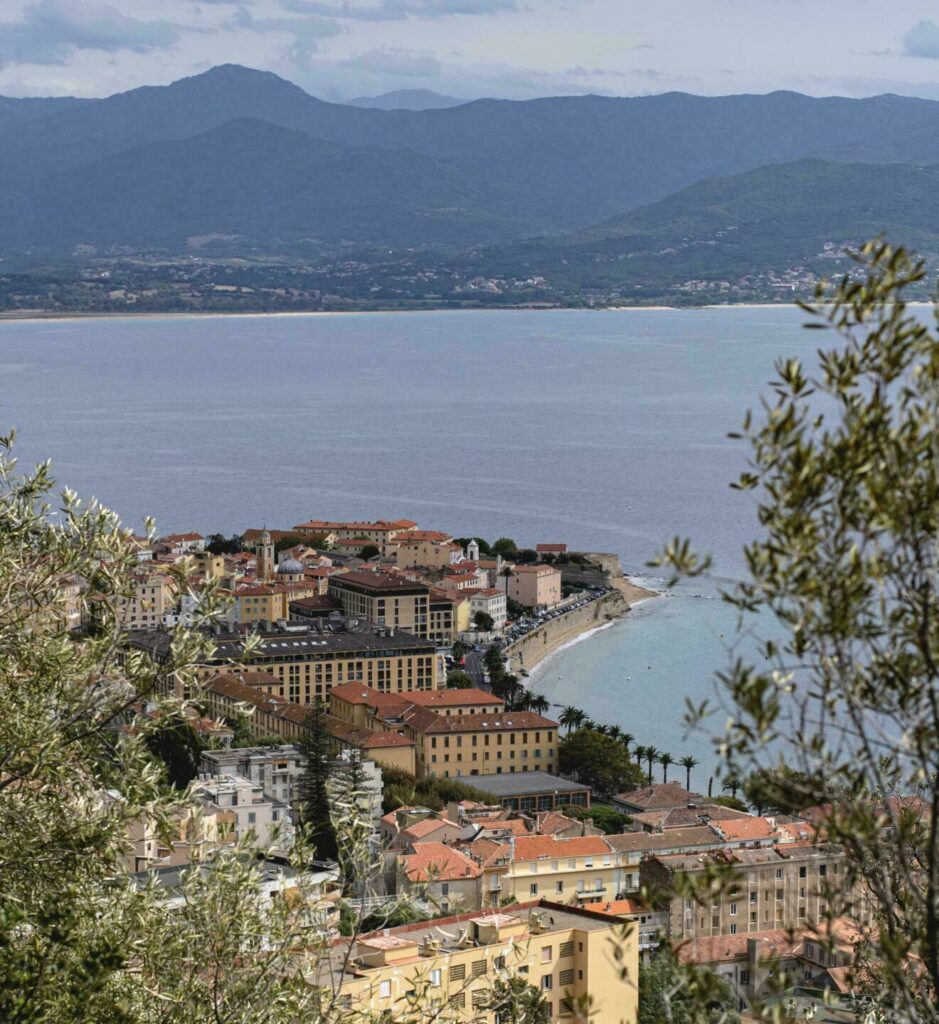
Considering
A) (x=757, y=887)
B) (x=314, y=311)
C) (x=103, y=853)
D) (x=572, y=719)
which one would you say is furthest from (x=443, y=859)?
(x=314, y=311)

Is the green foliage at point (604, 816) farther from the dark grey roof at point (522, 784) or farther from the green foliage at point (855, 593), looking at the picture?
the green foliage at point (855, 593)

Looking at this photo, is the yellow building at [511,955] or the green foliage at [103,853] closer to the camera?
the green foliage at [103,853]

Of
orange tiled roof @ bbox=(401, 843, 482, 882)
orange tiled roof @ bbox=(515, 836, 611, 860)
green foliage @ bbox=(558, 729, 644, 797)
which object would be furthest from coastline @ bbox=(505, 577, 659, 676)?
orange tiled roof @ bbox=(401, 843, 482, 882)

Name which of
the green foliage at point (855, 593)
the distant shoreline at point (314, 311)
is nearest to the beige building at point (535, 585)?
the green foliage at point (855, 593)

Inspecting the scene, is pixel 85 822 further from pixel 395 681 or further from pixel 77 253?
pixel 77 253

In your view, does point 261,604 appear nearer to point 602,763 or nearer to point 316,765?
point 602,763

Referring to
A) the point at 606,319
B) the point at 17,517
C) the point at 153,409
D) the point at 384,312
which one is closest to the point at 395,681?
the point at 17,517

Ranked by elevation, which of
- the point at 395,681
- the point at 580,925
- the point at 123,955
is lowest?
the point at 395,681
